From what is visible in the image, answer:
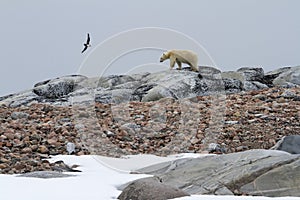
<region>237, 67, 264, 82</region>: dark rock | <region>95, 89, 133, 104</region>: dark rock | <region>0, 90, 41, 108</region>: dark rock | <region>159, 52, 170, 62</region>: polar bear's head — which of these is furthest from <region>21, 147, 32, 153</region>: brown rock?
<region>237, 67, 264, 82</region>: dark rock

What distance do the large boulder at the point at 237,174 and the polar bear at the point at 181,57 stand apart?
1340 centimetres

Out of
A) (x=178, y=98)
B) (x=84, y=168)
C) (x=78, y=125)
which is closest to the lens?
(x=84, y=168)

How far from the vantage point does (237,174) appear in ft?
19.9

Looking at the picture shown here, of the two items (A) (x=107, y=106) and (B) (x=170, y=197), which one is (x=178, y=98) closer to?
(A) (x=107, y=106)

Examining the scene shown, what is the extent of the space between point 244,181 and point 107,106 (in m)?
8.45

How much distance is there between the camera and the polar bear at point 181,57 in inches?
805

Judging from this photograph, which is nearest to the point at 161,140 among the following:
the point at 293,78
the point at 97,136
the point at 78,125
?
the point at 97,136

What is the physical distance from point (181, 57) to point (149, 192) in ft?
52.5

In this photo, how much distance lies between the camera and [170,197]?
17.2 feet

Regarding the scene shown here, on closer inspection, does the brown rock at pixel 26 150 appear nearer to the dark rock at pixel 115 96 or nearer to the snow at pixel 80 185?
the snow at pixel 80 185

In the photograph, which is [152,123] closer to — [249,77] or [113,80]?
[113,80]

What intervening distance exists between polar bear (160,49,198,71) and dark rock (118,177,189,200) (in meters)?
15.1

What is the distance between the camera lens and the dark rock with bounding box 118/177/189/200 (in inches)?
208

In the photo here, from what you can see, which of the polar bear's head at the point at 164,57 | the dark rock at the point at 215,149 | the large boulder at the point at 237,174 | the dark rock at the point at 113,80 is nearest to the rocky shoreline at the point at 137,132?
the dark rock at the point at 215,149
